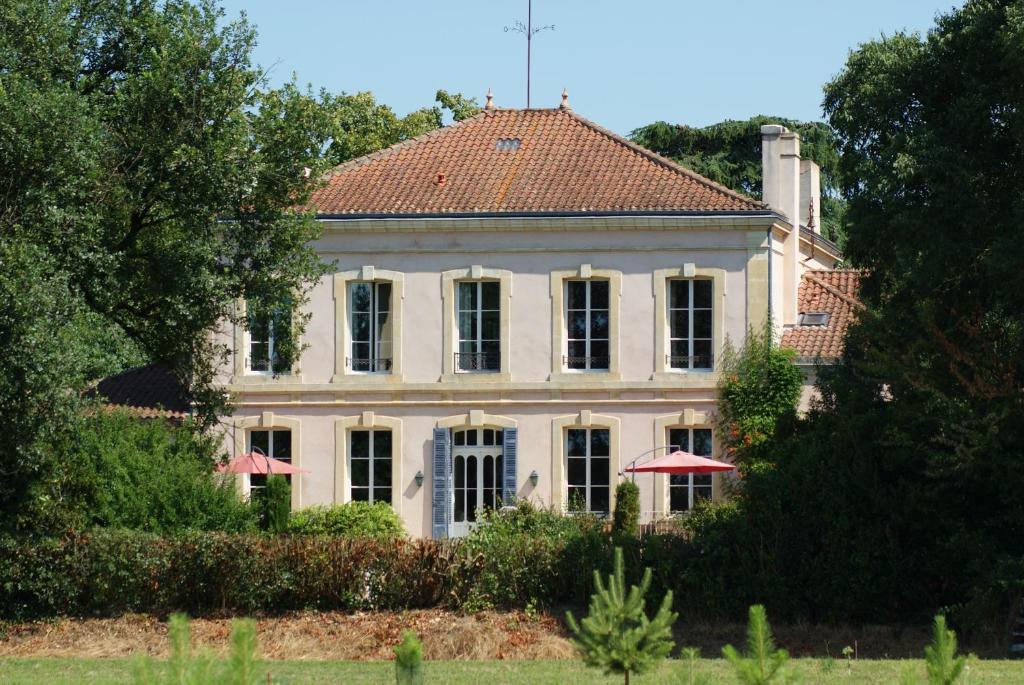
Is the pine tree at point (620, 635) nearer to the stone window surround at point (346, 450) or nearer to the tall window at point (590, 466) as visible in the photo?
the tall window at point (590, 466)

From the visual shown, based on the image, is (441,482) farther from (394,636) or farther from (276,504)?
(394,636)

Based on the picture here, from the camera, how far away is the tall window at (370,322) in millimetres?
30500

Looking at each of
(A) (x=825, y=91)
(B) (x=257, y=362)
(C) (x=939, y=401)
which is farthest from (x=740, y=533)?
(B) (x=257, y=362)

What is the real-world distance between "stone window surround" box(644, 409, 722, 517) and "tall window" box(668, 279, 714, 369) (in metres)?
1.01

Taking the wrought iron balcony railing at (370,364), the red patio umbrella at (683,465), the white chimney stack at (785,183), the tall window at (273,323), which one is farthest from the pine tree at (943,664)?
the white chimney stack at (785,183)

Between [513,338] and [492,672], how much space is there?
15.4 m

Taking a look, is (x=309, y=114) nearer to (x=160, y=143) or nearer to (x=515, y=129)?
(x=160, y=143)

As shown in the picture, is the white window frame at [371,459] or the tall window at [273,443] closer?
the white window frame at [371,459]

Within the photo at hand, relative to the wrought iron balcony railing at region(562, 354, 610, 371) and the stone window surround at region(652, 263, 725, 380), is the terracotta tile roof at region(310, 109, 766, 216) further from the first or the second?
the wrought iron balcony railing at region(562, 354, 610, 371)

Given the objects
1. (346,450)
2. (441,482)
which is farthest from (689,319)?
(346,450)

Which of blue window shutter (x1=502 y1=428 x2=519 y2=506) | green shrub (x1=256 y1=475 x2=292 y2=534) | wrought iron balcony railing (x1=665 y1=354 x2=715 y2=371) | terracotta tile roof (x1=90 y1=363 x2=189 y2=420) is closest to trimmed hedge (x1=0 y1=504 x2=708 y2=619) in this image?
green shrub (x1=256 y1=475 x2=292 y2=534)

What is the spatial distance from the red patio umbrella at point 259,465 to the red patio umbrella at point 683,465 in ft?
21.9

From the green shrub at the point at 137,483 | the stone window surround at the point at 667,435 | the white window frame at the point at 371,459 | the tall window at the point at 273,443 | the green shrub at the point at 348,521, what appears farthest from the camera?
the tall window at the point at 273,443

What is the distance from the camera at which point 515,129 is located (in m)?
32.4
